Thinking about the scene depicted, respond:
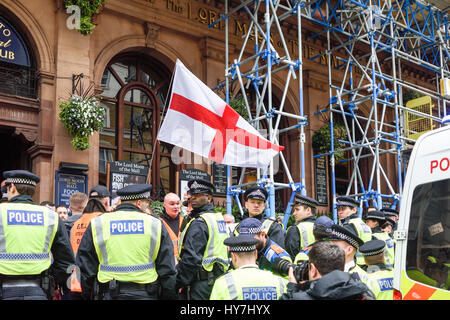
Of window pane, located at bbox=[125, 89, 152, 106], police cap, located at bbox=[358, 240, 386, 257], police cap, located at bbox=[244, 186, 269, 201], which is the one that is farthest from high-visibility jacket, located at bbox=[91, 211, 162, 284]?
window pane, located at bbox=[125, 89, 152, 106]

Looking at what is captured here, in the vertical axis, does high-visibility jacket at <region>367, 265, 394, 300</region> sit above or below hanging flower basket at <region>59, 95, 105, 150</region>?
below

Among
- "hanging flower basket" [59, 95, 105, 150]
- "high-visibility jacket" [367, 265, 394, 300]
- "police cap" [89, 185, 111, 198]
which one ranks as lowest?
"high-visibility jacket" [367, 265, 394, 300]

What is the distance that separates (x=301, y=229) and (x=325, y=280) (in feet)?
11.9

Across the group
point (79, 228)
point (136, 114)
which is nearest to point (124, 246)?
point (79, 228)

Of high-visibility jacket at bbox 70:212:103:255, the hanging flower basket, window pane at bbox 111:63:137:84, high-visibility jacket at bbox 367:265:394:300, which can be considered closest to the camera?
high-visibility jacket at bbox 367:265:394:300

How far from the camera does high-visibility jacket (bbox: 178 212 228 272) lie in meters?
5.76

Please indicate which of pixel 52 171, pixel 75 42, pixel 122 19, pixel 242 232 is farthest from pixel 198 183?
pixel 122 19

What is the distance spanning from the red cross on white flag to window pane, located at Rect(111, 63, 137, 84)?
5.54m

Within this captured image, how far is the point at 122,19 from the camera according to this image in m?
12.8

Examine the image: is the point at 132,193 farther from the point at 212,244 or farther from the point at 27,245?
the point at 212,244

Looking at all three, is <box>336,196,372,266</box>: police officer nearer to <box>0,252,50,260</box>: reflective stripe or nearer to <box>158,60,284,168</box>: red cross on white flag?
<box>158,60,284,168</box>: red cross on white flag

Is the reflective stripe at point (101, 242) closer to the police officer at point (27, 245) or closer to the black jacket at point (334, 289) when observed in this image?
the police officer at point (27, 245)

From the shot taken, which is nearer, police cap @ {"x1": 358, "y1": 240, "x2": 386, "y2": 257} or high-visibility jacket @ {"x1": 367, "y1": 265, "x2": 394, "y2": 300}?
high-visibility jacket @ {"x1": 367, "y1": 265, "x2": 394, "y2": 300}

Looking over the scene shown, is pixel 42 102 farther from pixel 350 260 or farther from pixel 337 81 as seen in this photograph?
pixel 337 81
